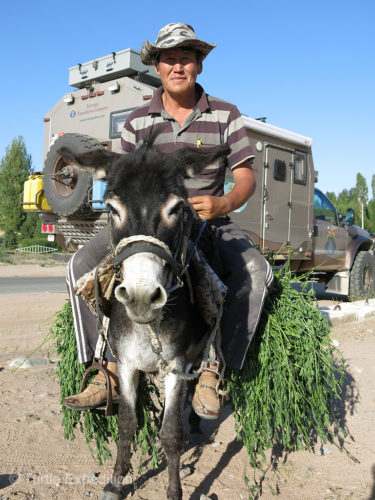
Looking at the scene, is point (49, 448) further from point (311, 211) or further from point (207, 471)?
point (311, 211)

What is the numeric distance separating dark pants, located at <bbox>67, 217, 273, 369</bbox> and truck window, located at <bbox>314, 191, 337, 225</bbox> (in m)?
7.90

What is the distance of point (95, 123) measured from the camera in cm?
898

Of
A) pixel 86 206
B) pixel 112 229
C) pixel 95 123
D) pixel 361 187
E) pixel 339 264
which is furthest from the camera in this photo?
pixel 361 187

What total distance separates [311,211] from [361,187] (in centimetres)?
6423

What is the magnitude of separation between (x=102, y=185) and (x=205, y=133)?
14.0 feet

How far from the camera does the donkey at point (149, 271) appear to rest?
78.2 inches

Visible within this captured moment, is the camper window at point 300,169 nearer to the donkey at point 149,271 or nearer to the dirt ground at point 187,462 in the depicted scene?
the dirt ground at point 187,462

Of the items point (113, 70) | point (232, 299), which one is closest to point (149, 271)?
point (232, 299)

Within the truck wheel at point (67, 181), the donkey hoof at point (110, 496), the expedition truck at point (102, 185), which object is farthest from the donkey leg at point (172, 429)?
the truck wheel at point (67, 181)

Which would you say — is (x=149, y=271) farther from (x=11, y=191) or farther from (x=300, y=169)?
(x=11, y=191)

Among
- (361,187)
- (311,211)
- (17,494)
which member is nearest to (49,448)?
(17,494)

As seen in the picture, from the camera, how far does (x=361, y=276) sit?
11164 mm

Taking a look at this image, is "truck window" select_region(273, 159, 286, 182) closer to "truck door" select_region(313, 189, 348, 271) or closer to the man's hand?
"truck door" select_region(313, 189, 348, 271)

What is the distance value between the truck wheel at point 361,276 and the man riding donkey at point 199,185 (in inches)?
341
